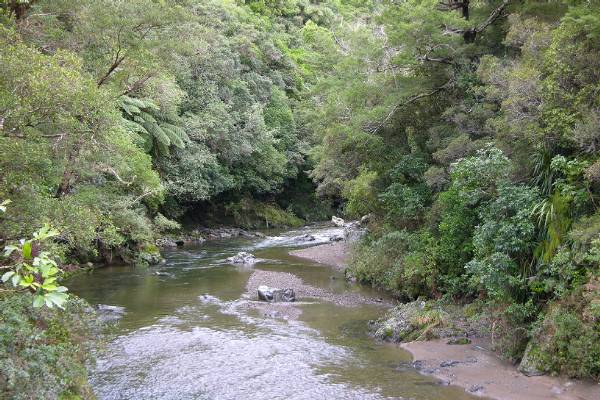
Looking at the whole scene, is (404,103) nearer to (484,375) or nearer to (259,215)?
(484,375)

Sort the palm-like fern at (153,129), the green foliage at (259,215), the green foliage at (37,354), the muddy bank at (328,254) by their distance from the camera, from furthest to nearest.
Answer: the green foliage at (259,215), the palm-like fern at (153,129), the muddy bank at (328,254), the green foliage at (37,354)

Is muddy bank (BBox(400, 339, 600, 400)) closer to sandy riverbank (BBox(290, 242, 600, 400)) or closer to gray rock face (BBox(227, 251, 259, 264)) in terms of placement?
sandy riverbank (BBox(290, 242, 600, 400))

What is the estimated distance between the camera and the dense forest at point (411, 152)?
8617 millimetres

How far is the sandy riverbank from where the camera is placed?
28.3 feet

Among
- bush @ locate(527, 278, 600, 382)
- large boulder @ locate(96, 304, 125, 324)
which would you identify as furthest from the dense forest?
large boulder @ locate(96, 304, 125, 324)

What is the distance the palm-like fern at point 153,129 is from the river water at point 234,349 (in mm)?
8583

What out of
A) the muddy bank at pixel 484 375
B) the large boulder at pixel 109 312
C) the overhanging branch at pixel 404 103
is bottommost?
the muddy bank at pixel 484 375

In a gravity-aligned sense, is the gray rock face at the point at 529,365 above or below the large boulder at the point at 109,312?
below

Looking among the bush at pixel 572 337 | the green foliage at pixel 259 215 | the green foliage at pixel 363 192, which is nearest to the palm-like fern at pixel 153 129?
the green foliage at pixel 259 215

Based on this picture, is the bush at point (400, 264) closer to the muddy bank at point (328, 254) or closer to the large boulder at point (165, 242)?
the muddy bank at point (328, 254)

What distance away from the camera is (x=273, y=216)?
4181 cm

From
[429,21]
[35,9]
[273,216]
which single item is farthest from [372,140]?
[273,216]

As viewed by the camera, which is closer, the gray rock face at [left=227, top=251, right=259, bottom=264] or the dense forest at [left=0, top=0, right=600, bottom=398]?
the dense forest at [left=0, top=0, right=600, bottom=398]

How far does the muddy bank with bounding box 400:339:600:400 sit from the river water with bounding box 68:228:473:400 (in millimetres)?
347
